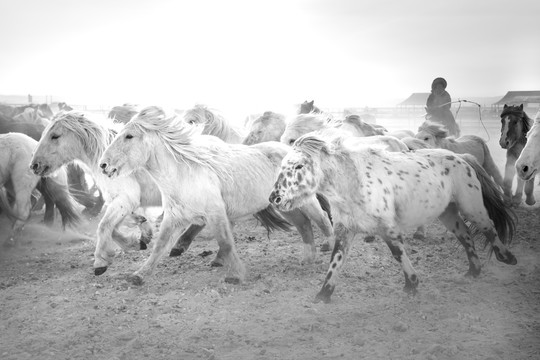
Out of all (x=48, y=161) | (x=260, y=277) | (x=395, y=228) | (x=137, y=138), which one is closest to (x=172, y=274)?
(x=260, y=277)

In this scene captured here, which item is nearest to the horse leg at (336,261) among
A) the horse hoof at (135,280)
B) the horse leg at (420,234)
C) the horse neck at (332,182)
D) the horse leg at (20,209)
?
the horse neck at (332,182)

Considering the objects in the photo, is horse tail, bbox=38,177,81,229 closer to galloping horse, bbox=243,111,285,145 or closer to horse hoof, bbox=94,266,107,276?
horse hoof, bbox=94,266,107,276

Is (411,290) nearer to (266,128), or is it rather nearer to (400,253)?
(400,253)

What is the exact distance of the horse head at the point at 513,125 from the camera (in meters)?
8.18

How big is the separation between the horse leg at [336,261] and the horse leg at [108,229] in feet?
6.47

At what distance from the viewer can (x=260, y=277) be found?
186 inches

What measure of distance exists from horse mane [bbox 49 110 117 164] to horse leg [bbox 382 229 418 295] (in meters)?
2.83

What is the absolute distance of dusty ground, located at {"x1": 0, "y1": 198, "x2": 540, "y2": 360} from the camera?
332 cm

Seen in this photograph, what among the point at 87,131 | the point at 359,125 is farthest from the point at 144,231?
the point at 359,125

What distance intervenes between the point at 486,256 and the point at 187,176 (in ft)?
9.40

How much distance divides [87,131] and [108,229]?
40.3 inches

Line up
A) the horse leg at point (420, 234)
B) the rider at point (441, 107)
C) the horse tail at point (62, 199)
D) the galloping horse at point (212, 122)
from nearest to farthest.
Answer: the horse leg at point (420, 234), the horse tail at point (62, 199), the galloping horse at point (212, 122), the rider at point (441, 107)

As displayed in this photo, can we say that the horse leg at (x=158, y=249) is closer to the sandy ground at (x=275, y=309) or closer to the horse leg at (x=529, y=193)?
the sandy ground at (x=275, y=309)

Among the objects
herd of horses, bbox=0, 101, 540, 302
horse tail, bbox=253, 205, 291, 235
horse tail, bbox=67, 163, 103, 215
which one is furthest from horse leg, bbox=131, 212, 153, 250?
horse tail, bbox=67, 163, 103, 215
